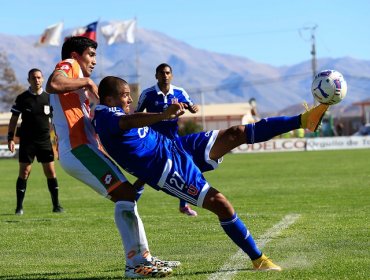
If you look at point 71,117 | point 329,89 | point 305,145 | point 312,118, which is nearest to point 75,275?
point 71,117

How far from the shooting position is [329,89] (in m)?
8.57

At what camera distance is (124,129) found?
306 inches

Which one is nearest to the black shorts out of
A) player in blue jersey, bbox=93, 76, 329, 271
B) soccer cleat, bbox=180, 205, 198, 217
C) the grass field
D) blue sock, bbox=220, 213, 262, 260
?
the grass field

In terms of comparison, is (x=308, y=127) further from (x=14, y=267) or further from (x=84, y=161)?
(x=14, y=267)

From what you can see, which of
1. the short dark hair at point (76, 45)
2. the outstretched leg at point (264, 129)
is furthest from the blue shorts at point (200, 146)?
the short dark hair at point (76, 45)

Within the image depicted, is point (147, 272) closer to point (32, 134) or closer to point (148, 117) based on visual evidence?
point (148, 117)

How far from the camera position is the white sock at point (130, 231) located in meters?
8.05

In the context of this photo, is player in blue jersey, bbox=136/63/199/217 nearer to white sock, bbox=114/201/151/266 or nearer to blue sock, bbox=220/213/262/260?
white sock, bbox=114/201/151/266

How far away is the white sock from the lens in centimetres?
805

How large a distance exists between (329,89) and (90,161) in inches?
95.0

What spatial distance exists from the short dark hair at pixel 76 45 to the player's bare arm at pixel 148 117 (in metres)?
1.09

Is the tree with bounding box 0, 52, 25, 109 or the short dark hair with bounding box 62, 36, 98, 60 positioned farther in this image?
the tree with bounding box 0, 52, 25, 109

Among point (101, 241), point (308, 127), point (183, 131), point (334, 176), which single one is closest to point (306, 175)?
point (334, 176)

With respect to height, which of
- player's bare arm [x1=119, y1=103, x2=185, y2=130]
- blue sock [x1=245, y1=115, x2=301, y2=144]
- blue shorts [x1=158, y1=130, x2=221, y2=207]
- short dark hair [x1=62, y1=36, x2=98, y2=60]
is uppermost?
short dark hair [x1=62, y1=36, x2=98, y2=60]
